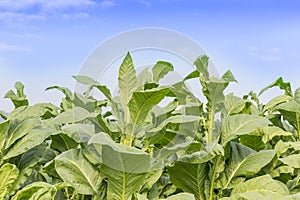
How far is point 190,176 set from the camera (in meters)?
1.72

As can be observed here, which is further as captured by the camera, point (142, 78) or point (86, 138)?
point (142, 78)

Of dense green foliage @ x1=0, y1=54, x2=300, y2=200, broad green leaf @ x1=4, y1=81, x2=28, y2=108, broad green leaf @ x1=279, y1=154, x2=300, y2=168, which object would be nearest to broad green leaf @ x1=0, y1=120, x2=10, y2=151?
dense green foliage @ x1=0, y1=54, x2=300, y2=200

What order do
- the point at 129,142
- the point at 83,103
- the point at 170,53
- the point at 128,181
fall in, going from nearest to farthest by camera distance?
the point at 128,181 < the point at 129,142 < the point at 170,53 < the point at 83,103

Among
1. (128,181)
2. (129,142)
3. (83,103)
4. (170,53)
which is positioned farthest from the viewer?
(83,103)

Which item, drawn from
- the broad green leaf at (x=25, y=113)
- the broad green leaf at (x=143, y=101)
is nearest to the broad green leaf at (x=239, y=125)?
the broad green leaf at (x=143, y=101)

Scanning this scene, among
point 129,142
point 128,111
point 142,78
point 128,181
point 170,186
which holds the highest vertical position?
point 142,78

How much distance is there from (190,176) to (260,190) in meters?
0.26

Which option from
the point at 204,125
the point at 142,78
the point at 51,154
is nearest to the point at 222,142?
the point at 204,125

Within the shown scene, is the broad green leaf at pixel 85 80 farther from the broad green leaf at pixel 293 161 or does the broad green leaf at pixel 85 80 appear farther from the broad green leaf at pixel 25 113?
the broad green leaf at pixel 293 161

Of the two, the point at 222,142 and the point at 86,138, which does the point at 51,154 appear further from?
the point at 222,142

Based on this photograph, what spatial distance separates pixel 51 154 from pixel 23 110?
0.90 ft

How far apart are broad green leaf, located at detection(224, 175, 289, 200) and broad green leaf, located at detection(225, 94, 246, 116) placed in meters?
0.37

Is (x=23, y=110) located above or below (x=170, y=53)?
below

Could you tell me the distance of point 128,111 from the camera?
1664 mm
